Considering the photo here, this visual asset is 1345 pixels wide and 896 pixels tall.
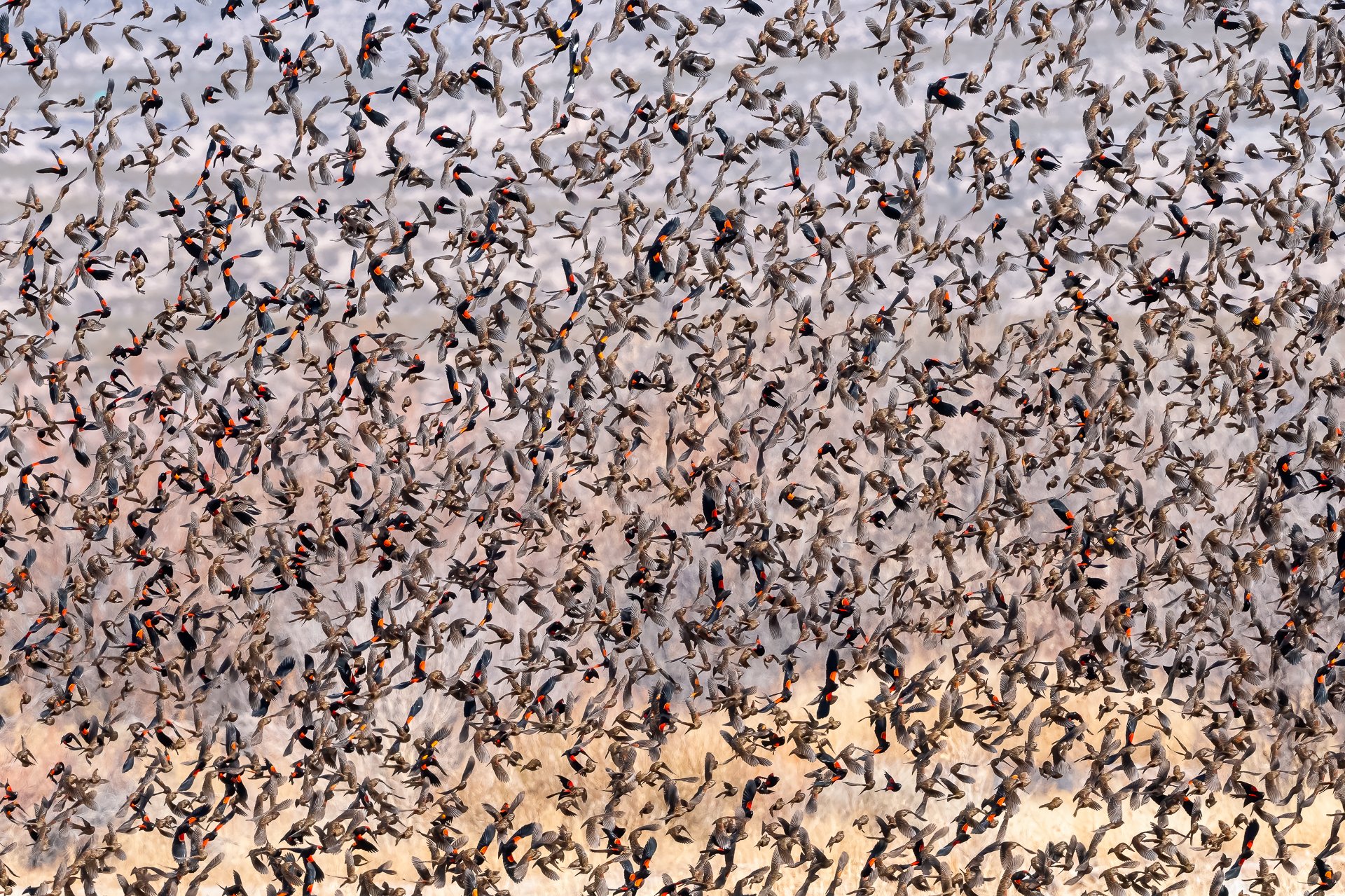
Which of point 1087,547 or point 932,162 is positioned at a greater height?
point 932,162

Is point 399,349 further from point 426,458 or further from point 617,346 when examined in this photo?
point 617,346

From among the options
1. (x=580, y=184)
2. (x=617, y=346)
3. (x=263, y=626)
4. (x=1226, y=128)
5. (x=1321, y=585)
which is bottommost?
(x=263, y=626)

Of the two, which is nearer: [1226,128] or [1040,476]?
[1226,128]

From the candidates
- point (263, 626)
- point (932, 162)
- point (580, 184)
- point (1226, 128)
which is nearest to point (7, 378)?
point (263, 626)

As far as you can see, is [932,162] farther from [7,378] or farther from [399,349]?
[7,378]

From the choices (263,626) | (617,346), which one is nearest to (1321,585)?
(617,346)

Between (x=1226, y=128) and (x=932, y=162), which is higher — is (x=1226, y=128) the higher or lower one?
the higher one
